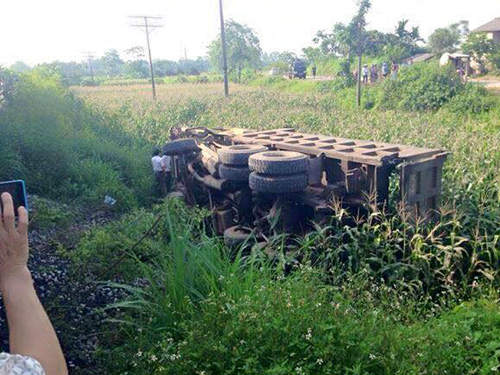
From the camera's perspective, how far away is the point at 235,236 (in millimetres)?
6133

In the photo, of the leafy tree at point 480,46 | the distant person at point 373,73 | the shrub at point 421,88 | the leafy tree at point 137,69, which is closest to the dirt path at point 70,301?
the shrub at point 421,88

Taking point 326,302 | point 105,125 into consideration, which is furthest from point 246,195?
point 105,125

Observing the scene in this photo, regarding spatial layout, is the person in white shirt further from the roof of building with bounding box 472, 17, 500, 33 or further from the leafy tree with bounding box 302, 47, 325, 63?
the roof of building with bounding box 472, 17, 500, 33

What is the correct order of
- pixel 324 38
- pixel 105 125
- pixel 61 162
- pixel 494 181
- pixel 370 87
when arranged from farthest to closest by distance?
pixel 324 38, pixel 370 87, pixel 105 125, pixel 61 162, pixel 494 181

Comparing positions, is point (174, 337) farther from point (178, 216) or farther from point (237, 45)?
point (237, 45)

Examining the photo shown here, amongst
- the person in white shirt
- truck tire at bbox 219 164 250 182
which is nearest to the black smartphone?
truck tire at bbox 219 164 250 182

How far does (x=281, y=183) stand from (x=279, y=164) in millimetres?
223

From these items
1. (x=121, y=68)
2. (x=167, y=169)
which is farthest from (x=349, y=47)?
(x=121, y=68)

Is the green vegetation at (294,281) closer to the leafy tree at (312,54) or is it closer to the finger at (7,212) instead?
the finger at (7,212)

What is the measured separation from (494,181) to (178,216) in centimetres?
420

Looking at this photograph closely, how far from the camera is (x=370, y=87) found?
83.8 feet

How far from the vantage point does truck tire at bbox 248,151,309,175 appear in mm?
5777

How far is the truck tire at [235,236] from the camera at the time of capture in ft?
19.9

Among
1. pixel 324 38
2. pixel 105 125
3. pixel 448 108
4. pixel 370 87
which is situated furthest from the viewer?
pixel 324 38
